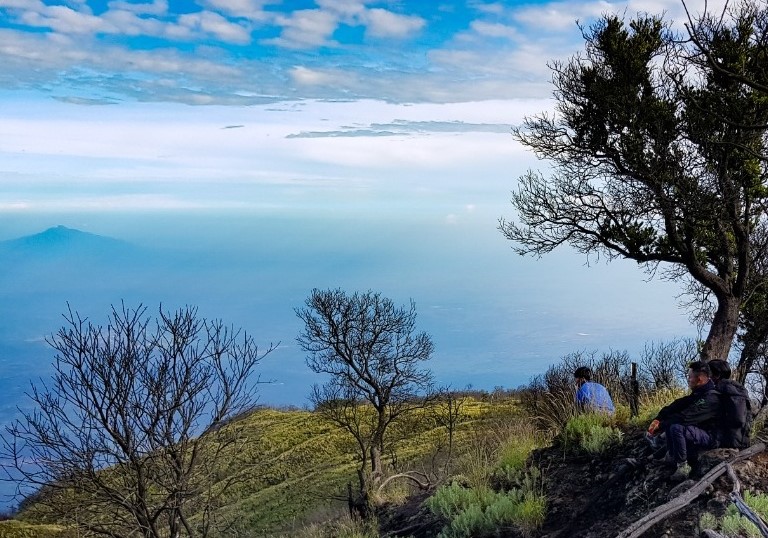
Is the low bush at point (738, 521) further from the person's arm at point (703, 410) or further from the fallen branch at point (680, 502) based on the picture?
the person's arm at point (703, 410)

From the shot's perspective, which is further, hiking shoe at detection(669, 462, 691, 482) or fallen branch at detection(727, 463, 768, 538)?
hiking shoe at detection(669, 462, 691, 482)

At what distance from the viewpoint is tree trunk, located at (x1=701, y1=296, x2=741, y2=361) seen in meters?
14.8

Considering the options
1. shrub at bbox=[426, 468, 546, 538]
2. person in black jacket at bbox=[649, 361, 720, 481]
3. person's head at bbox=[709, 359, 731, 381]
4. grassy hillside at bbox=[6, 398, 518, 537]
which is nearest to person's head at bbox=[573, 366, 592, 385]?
shrub at bbox=[426, 468, 546, 538]

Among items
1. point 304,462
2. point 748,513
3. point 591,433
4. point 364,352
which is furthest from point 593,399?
point 304,462

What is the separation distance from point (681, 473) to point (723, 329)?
29.2ft

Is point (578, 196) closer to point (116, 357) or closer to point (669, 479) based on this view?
point (669, 479)

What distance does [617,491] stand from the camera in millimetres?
7941

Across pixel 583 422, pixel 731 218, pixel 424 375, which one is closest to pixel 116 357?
pixel 583 422

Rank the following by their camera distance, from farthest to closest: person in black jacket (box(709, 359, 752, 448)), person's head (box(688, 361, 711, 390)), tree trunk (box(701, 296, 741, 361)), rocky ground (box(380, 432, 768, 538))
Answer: tree trunk (box(701, 296, 741, 361)), person's head (box(688, 361, 711, 390)), person in black jacket (box(709, 359, 752, 448)), rocky ground (box(380, 432, 768, 538))

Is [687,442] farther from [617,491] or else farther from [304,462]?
[304,462]

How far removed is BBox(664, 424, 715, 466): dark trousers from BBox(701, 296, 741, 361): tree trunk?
799 cm

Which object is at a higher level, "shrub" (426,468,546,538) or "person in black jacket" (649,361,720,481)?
"person in black jacket" (649,361,720,481)

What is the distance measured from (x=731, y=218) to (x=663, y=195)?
1610 millimetres

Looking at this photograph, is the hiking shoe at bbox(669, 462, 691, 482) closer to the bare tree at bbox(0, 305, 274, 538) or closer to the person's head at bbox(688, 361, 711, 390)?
the person's head at bbox(688, 361, 711, 390)
